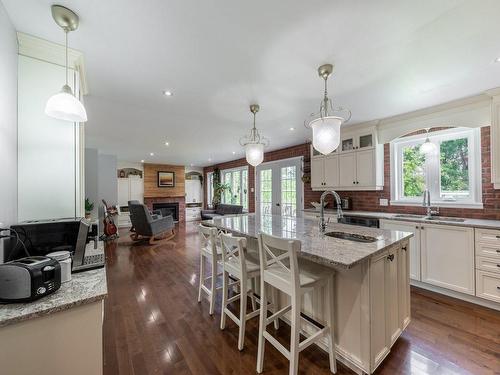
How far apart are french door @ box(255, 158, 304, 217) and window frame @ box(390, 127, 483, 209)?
6.36 feet

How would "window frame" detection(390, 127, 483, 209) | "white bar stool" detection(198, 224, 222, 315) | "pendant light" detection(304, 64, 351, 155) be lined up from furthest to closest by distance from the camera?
"window frame" detection(390, 127, 483, 209) < "white bar stool" detection(198, 224, 222, 315) < "pendant light" detection(304, 64, 351, 155)

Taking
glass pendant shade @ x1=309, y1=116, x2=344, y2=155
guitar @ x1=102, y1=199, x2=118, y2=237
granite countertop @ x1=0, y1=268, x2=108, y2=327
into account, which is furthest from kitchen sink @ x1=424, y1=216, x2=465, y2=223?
guitar @ x1=102, y1=199, x2=118, y2=237

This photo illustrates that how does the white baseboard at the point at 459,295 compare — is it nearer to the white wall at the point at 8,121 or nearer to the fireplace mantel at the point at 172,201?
the white wall at the point at 8,121

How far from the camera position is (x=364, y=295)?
4.48 feet

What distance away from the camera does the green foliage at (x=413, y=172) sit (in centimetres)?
320

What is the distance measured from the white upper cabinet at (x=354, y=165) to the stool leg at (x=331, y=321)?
247 cm

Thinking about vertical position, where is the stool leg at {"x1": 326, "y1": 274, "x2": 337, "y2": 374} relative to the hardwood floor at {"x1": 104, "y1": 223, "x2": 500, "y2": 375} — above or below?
above

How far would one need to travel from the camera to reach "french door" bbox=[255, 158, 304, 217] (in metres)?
5.10

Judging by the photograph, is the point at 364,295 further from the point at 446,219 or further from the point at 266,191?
the point at 266,191

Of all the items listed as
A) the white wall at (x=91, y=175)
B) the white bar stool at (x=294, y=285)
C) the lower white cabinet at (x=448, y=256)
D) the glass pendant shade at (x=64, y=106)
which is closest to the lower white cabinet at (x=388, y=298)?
the white bar stool at (x=294, y=285)

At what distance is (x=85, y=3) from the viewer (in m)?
1.23

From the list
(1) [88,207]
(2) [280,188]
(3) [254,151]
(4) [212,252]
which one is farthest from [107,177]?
(4) [212,252]

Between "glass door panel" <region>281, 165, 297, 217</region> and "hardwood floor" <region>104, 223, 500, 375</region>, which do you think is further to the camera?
"glass door panel" <region>281, 165, 297, 217</region>

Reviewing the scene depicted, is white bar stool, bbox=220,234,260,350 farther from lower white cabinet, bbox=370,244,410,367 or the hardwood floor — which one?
lower white cabinet, bbox=370,244,410,367
